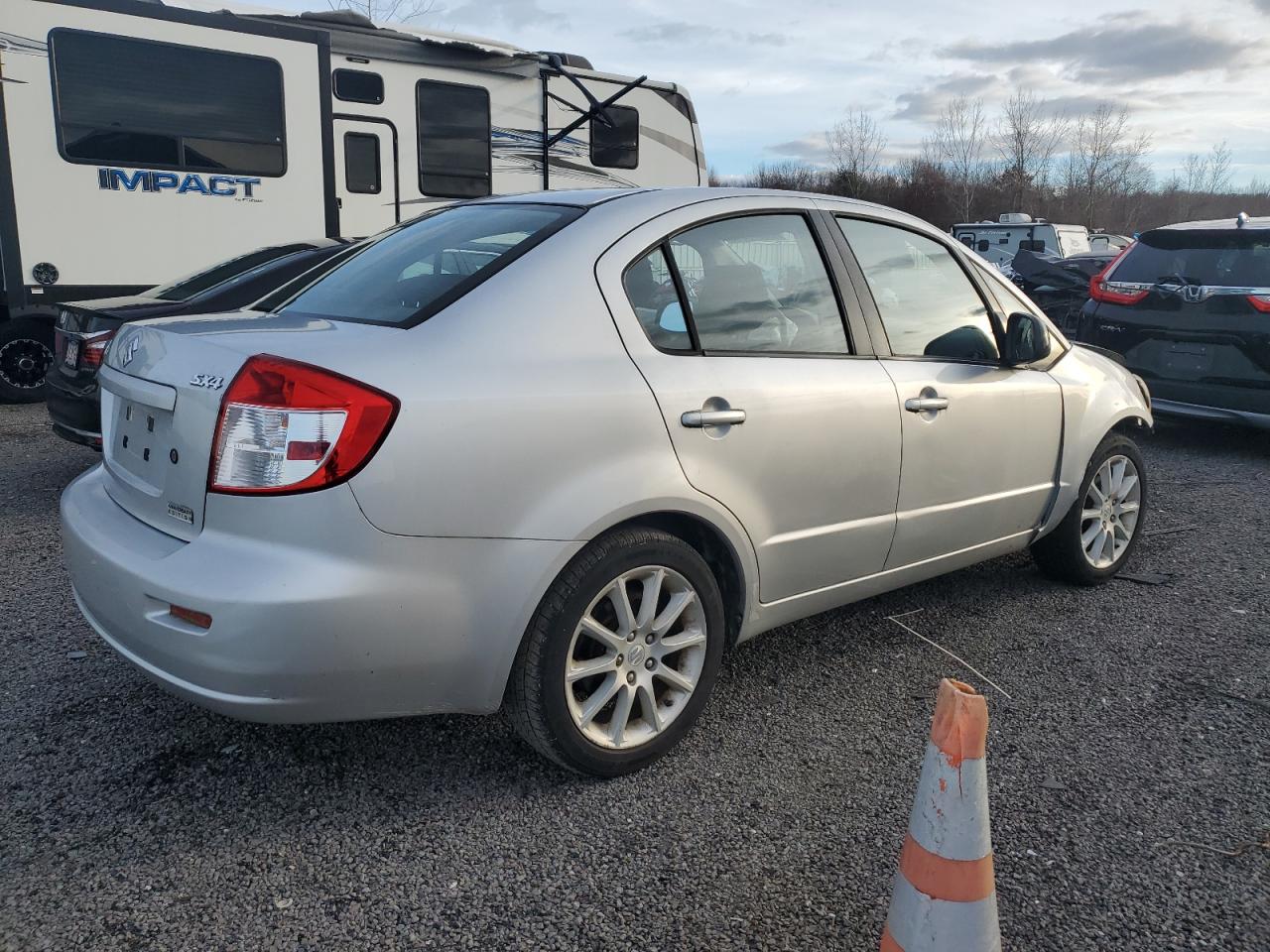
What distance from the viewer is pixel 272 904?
2.24 meters

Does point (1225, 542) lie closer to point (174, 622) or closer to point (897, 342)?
point (897, 342)

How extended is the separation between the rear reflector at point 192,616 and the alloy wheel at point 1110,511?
3519mm

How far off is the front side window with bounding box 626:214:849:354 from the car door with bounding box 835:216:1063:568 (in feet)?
0.73

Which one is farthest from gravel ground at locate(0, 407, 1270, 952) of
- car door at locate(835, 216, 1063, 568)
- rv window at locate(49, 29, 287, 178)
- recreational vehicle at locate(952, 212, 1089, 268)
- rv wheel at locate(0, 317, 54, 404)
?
recreational vehicle at locate(952, 212, 1089, 268)

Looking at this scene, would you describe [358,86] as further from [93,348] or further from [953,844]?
[953,844]

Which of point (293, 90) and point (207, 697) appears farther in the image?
point (293, 90)

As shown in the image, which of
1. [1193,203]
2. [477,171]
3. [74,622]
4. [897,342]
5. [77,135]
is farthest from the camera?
[1193,203]

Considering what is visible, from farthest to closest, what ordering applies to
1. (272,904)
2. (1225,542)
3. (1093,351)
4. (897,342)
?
1. (1225,542)
2. (1093,351)
3. (897,342)
4. (272,904)

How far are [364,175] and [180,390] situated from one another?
7.30 m

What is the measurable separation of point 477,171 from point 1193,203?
65.7m

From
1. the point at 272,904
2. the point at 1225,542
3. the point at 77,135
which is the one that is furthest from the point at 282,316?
the point at 77,135

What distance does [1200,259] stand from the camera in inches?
296

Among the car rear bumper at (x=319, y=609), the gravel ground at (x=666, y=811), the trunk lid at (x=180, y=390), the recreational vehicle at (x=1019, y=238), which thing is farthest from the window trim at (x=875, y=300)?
Result: the recreational vehicle at (x=1019, y=238)

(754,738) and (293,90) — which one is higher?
(293,90)
